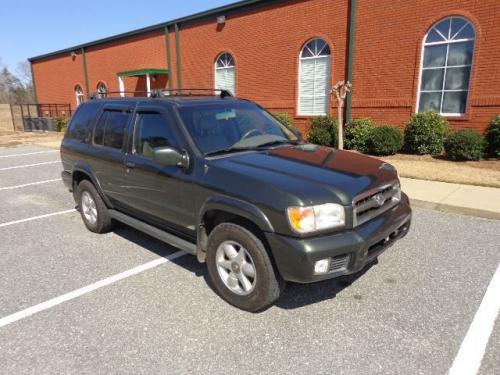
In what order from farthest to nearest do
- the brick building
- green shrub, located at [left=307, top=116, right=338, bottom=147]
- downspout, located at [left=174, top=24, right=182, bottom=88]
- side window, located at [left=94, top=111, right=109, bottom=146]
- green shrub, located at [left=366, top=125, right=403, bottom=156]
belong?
downspout, located at [left=174, top=24, right=182, bottom=88] → green shrub, located at [left=307, top=116, right=338, bottom=147] → green shrub, located at [left=366, top=125, right=403, bottom=156] → the brick building → side window, located at [left=94, top=111, right=109, bottom=146]

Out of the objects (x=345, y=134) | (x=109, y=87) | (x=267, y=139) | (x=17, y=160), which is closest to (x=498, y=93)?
(x=345, y=134)

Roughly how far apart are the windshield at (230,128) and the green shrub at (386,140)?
286 inches

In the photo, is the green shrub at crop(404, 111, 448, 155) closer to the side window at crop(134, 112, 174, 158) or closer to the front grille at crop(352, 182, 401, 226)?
the front grille at crop(352, 182, 401, 226)

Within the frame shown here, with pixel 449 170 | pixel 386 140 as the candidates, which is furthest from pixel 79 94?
pixel 449 170

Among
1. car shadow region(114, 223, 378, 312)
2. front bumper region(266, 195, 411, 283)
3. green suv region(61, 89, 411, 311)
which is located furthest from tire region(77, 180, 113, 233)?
front bumper region(266, 195, 411, 283)

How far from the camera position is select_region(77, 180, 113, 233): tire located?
505 cm

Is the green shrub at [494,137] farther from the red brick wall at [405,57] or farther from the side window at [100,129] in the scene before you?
the side window at [100,129]

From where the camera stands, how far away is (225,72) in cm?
1770

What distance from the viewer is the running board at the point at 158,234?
371 centimetres

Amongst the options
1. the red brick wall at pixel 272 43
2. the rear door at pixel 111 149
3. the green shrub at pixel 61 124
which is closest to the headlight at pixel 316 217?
the rear door at pixel 111 149

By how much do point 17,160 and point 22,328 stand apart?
1218 cm

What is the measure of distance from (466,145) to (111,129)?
348 inches

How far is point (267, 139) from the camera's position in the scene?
4.20m

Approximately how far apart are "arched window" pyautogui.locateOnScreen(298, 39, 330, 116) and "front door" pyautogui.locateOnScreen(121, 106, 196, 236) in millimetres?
10975
